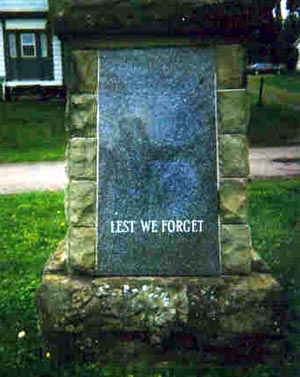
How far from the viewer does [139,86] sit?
396 centimetres

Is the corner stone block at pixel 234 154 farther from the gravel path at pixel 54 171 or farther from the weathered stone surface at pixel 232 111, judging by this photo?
the gravel path at pixel 54 171

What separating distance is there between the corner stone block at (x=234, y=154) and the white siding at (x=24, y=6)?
2165 cm

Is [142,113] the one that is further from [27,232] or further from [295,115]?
[295,115]

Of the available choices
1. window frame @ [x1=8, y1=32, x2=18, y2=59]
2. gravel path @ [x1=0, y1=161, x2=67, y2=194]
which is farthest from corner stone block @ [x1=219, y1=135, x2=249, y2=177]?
window frame @ [x1=8, y1=32, x2=18, y2=59]

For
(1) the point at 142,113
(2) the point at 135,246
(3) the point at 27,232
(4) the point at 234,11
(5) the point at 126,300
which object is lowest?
(3) the point at 27,232

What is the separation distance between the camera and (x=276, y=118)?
20609 mm

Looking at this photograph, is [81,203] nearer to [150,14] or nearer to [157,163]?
[157,163]

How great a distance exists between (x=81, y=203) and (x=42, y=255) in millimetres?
2681

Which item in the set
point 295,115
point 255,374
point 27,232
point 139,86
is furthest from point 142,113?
point 295,115

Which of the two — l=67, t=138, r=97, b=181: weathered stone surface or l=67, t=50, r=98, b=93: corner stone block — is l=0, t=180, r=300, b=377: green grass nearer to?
l=67, t=138, r=97, b=181: weathered stone surface

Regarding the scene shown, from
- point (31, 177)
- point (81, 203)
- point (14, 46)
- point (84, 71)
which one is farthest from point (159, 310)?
point (14, 46)

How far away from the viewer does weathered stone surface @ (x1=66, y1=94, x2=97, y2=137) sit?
3.98 metres

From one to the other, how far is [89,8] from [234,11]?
819mm

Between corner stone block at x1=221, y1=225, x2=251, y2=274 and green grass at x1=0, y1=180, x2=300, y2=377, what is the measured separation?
61cm
